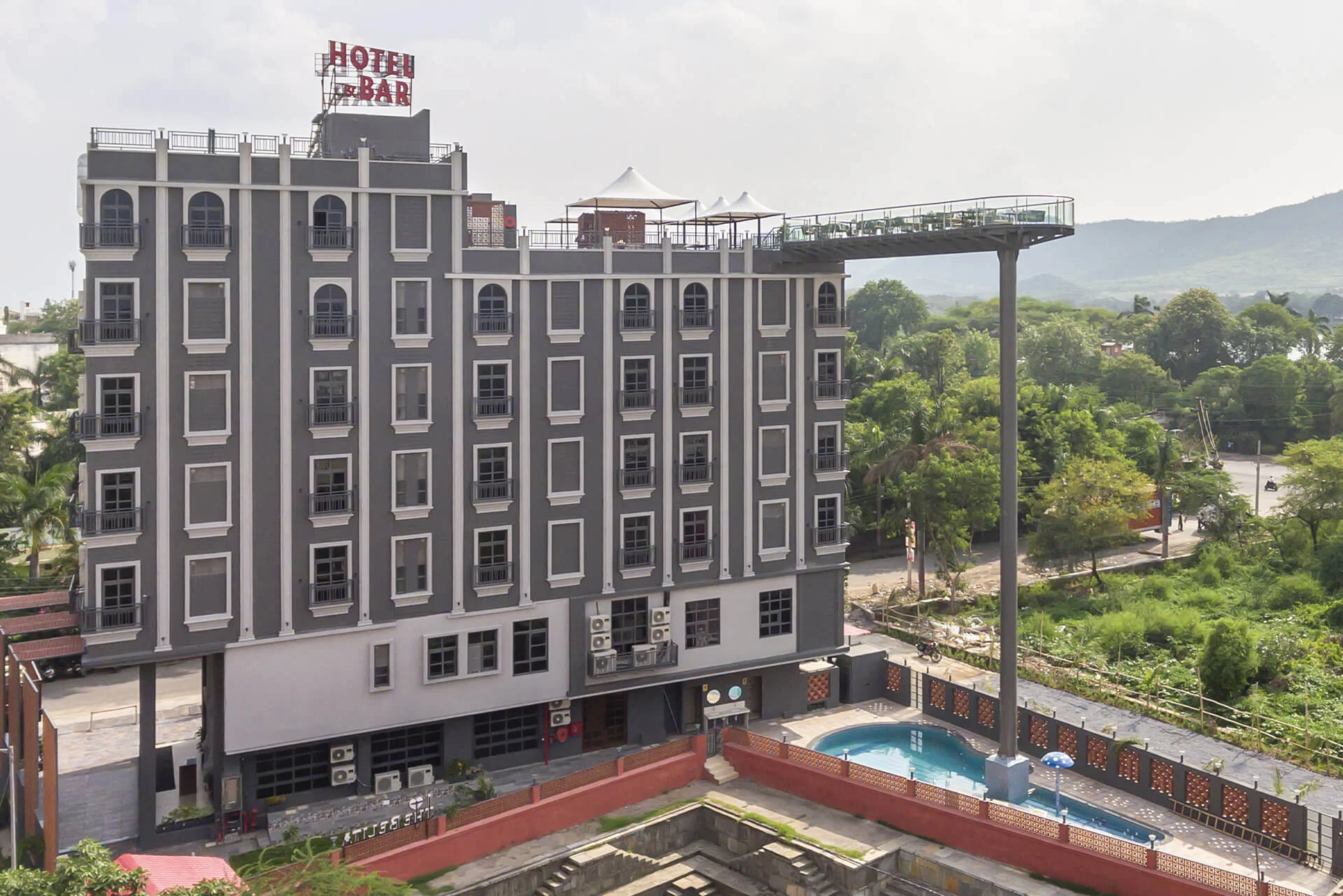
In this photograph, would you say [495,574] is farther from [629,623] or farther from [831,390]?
[831,390]

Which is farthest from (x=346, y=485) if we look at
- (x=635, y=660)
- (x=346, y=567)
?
(x=635, y=660)

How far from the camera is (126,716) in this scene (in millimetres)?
37750

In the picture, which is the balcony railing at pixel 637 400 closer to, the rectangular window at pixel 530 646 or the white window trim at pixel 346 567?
the rectangular window at pixel 530 646

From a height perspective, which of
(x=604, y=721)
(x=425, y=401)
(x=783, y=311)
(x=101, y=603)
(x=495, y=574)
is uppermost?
(x=783, y=311)

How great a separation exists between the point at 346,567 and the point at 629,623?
842 centimetres

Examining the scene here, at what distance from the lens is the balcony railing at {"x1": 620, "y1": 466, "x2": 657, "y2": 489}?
113 ft

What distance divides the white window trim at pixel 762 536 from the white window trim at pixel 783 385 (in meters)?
2.85

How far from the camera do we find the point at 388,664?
31609 millimetres

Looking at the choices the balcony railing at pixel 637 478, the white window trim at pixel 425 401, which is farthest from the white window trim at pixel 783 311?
the white window trim at pixel 425 401

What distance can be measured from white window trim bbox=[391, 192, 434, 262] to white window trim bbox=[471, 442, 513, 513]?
527 cm

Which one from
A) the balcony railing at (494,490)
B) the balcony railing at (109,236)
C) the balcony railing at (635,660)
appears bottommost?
the balcony railing at (635,660)

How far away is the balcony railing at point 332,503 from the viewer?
100 feet

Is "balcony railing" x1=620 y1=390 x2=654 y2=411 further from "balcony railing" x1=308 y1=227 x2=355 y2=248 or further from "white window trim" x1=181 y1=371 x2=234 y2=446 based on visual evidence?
"white window trim" x1=181 y1=371 x2=234 y2=446

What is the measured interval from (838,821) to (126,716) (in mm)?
22748
